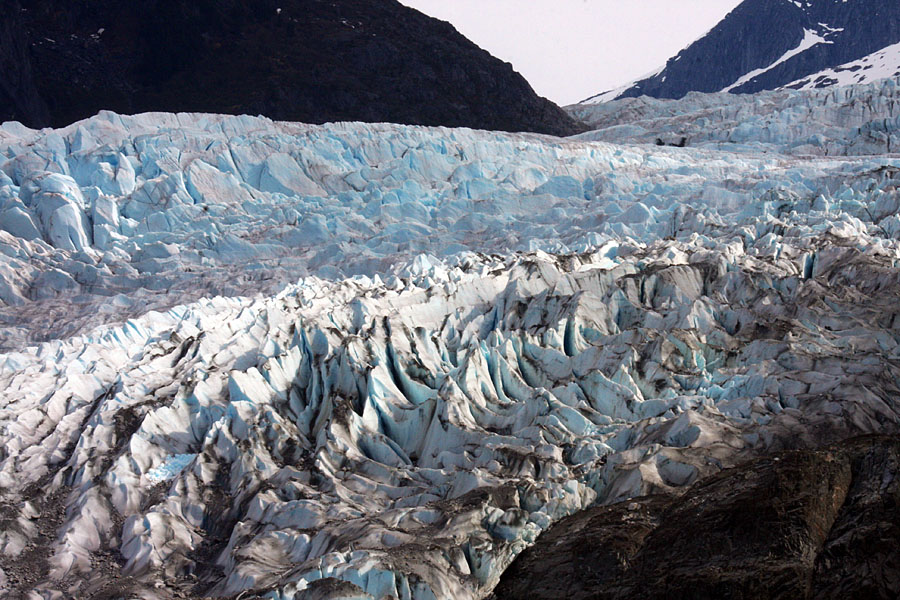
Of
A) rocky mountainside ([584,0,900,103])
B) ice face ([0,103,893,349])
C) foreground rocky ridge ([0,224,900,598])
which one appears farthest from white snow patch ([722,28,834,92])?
foreground rocky ridge ([0,224,900,598])

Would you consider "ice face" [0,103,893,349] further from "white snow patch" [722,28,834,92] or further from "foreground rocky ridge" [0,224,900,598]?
"white snow patch" [722,28,834,92]

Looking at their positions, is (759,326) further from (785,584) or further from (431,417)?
(785,584)

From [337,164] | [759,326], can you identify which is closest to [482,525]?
[759,326]

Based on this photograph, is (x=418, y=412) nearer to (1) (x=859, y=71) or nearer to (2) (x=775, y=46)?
(1) (x=859, y=71)

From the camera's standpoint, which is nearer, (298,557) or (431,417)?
(298,557)

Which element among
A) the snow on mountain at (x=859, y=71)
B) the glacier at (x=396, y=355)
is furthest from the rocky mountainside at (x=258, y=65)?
the snow on mountain at (x=859, y=71)

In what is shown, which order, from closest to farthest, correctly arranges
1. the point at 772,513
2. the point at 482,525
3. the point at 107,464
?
the point at 772,513 < the point at 482,525 < the point at 107,464

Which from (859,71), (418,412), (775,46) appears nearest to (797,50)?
(775,46)
